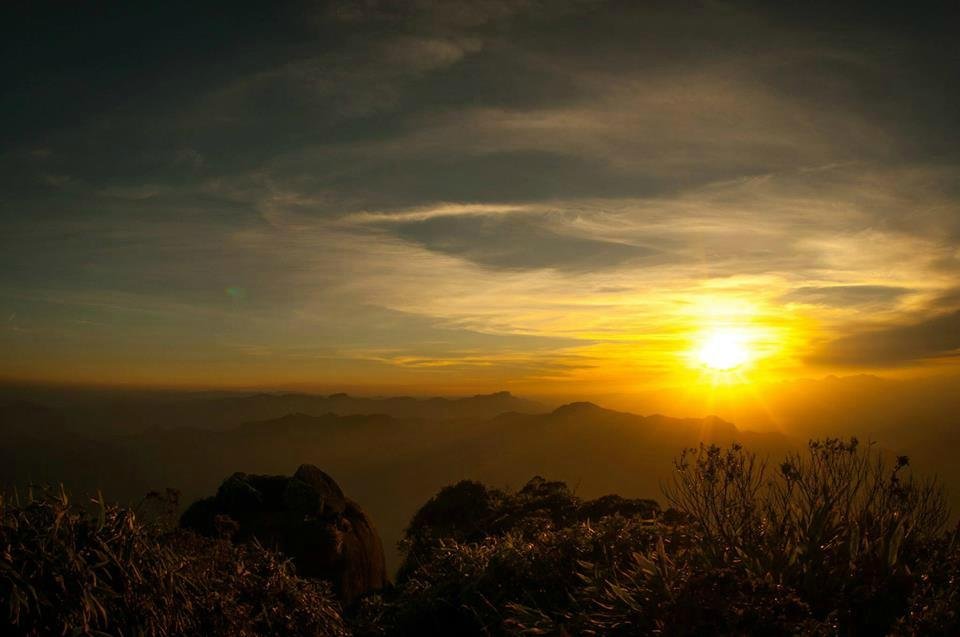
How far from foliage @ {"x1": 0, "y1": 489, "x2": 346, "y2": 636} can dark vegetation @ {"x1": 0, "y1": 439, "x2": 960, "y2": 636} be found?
11 millimetres

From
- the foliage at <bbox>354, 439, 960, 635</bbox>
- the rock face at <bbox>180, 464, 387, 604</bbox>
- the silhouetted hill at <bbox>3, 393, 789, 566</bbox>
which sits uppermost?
the foliage at <bbox>354, 439, 960, 635</bbox>

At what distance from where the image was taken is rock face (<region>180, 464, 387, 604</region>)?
505 inches

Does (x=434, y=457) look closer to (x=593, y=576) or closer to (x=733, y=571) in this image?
(x=593, y=576)

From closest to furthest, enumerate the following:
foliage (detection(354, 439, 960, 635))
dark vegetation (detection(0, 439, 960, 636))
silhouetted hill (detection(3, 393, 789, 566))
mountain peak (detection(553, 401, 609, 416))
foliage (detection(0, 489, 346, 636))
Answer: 1. foliage (detection(0, 489, 346, 636))
2. dark vegetation (detection(0, 439, 960, 636))
3. foliage (detection(354, 439, 960, 635))
4. silhouetted hill (detection(3, 393, 789, 566))
5. mountain peak (detection(553, 401, 609, 416))

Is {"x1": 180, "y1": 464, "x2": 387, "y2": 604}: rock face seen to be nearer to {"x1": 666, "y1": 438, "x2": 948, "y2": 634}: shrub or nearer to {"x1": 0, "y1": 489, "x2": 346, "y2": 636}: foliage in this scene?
{"x1": 666, "y1": 438, "x2": 948, "y2": 634}: shrub

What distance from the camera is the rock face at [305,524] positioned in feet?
42.1

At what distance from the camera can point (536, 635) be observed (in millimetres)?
5750

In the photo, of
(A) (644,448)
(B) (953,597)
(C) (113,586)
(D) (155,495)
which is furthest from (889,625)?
(A) (644,448)

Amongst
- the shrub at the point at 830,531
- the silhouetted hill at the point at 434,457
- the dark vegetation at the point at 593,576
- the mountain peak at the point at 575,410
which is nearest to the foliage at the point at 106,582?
the dark vegetation at the point at 593,576

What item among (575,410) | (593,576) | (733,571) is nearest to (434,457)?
(575,410)

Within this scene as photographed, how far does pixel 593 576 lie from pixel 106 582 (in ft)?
15.9

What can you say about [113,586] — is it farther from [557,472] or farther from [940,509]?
[557,472]

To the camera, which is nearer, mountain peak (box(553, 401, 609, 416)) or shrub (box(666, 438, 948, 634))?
shrub (box(666, 438, 948, 634))

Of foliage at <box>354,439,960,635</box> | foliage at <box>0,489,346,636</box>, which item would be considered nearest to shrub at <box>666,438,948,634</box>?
foliage at <box>354,439,960,635</box>
